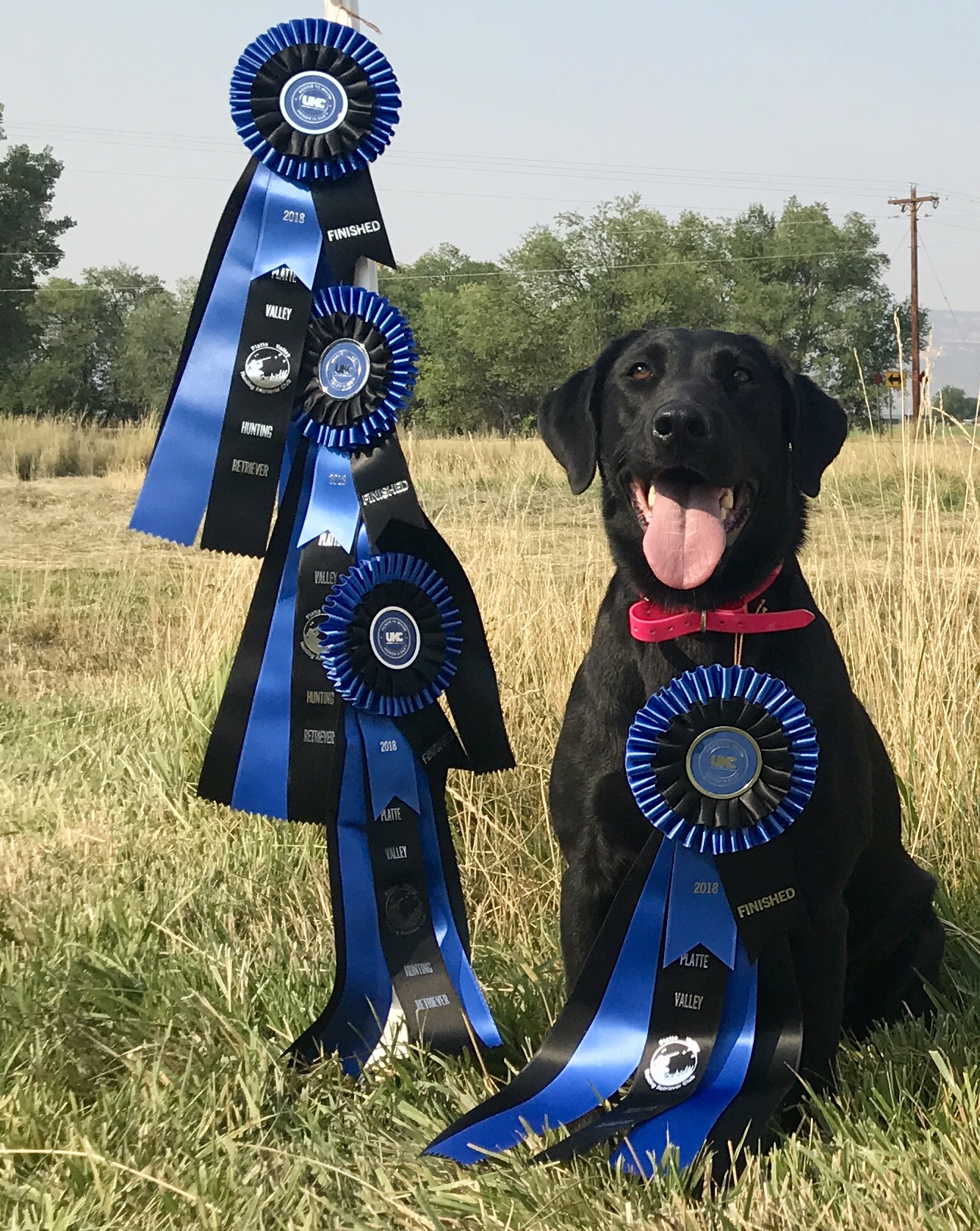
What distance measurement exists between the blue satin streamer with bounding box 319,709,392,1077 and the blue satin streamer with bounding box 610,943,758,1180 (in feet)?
2.01

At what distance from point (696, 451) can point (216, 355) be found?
98 cm

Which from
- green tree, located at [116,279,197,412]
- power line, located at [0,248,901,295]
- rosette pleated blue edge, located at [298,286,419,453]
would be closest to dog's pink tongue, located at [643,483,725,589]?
rosette pleated blue edge, located at [298,286,419,453]

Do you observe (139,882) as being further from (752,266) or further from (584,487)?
(752,266)

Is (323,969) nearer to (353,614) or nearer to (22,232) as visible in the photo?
(353,614)

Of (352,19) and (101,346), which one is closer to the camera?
(352,19)

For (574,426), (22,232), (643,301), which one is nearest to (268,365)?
(574,426)

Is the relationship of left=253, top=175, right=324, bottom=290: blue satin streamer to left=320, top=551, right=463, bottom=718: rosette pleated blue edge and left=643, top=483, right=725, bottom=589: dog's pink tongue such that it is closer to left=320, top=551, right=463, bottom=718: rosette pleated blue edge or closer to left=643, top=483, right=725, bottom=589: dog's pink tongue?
left=320, top=551, right=463, bottom=718: rosette pleated blue edge

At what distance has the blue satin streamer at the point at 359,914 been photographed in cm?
227

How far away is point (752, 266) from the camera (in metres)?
55.2

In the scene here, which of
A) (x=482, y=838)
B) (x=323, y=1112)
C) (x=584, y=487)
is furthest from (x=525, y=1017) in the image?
(x=584, y=487)

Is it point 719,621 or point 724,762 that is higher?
point 719,621

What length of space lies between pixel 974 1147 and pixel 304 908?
5.43 feet

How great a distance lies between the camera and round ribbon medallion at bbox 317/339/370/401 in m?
2.26

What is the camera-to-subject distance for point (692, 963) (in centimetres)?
203
